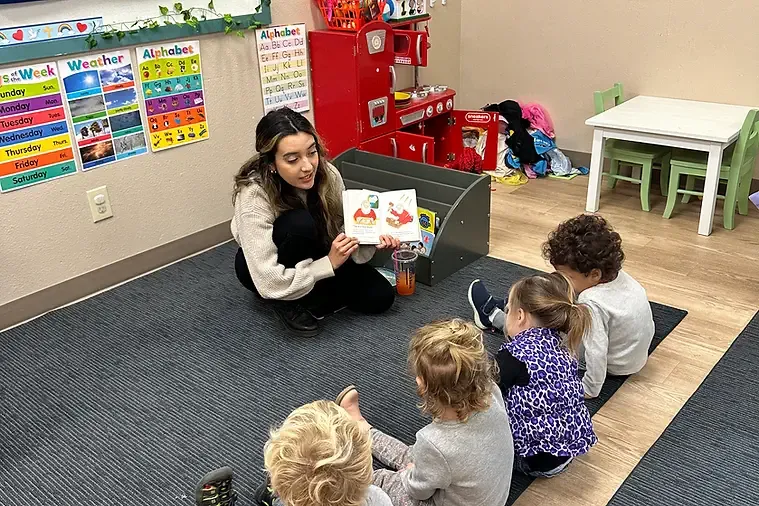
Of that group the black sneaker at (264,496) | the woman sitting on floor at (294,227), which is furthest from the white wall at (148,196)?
the black sneaker at (264,496)

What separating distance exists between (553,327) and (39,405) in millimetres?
1596

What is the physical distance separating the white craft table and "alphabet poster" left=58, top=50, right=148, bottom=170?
7.00ft

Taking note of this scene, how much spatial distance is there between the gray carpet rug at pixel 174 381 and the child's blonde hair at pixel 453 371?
47 centimetres

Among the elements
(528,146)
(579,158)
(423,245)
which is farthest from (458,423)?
(579,158)

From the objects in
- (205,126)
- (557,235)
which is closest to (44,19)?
(205,126)

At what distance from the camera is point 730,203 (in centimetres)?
321

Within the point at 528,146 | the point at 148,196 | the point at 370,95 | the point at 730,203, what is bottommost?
the point at 730,203

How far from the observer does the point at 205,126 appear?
305cm

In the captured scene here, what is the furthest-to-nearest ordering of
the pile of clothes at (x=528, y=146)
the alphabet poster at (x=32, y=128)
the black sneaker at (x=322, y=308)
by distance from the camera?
the pile of clothes at (x=528, y=146)
the black sneaker at (x=322, y=308)
the alphabet poster at (x=32, y=128)

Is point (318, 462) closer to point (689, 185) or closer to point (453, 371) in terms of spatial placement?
point (453, 371)

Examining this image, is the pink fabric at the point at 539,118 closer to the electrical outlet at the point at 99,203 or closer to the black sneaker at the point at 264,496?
the electrical outlet at the point at 99,203

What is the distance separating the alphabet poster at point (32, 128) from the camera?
94.3 inches

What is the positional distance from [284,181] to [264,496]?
1.14 meters

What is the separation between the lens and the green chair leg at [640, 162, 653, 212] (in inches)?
135
